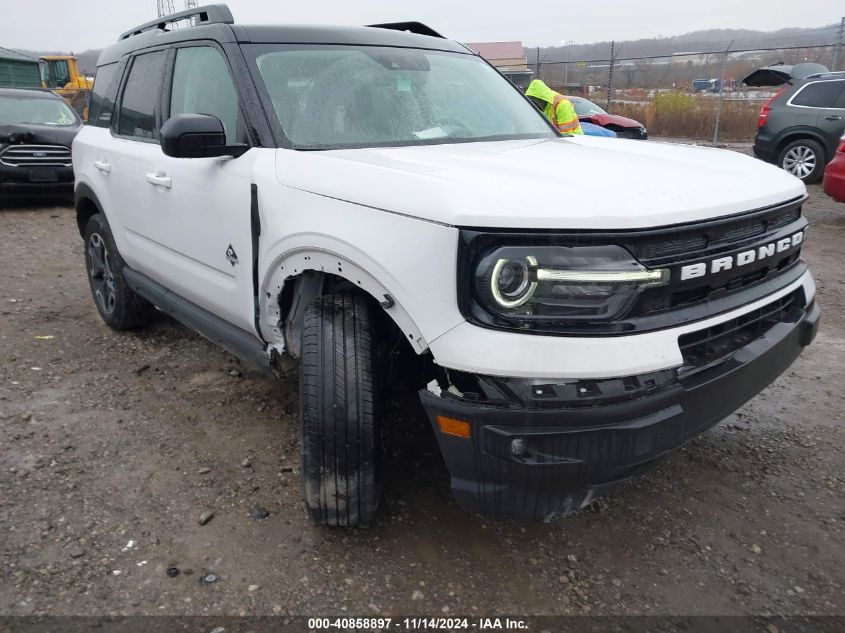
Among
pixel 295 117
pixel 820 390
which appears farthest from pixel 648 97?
pixel 295 117

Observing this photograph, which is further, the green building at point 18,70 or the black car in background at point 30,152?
the green building at point 18,70

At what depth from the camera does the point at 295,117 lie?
2.83 metres

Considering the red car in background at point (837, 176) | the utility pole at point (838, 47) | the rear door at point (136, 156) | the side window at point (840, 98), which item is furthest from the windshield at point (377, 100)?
the utility pole at point (838, 47)

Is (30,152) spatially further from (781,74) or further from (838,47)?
(838,47)

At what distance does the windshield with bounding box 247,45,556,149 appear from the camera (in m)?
2.85

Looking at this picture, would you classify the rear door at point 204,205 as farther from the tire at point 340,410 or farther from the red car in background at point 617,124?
the red car in background at point 617,124

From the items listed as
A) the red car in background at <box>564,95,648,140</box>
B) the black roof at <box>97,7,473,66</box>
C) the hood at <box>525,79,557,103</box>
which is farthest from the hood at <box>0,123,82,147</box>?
the red car in background at <box>564,95,648,140</box>

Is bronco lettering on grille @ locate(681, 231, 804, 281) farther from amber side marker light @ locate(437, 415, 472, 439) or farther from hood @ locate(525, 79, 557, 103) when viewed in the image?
hood @ locate(525, 79, 557, 103)

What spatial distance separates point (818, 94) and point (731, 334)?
1034 cm

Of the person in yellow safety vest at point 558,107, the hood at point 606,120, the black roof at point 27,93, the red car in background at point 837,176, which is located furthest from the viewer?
the hood at point 606,120

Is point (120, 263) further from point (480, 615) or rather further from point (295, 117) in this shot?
point (480, 615)

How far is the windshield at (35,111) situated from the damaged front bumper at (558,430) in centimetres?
995

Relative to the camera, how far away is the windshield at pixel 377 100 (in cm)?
285

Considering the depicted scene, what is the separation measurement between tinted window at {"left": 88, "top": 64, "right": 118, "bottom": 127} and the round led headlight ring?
133 inches
